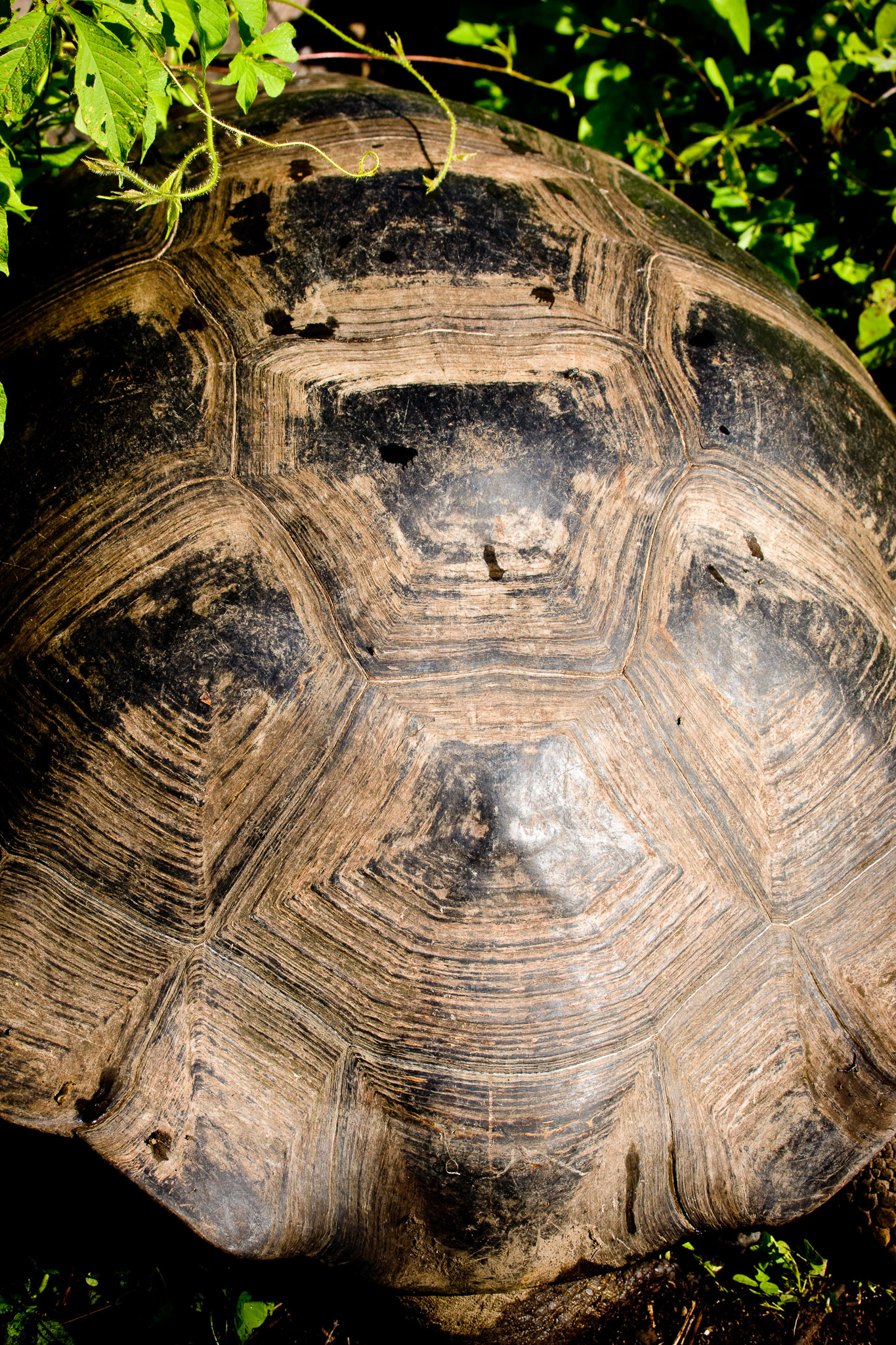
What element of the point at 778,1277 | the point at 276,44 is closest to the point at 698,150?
the point at 276,44

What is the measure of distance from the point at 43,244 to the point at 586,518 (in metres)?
1.47

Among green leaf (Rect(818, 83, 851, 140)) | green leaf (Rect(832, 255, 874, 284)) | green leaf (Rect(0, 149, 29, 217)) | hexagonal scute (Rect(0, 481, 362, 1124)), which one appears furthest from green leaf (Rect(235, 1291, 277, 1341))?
green leaf (Rect(818, 83, 851, 140))

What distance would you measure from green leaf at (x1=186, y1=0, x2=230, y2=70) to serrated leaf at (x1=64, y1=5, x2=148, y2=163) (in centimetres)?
18

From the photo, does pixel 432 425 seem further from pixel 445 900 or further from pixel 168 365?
pixel 445 900

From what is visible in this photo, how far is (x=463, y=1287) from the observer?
196 centimetres

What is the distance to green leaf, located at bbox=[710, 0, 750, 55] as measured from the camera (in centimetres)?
273

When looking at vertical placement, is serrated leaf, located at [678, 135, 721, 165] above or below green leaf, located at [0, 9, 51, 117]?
above

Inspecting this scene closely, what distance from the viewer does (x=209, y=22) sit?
2031 mm

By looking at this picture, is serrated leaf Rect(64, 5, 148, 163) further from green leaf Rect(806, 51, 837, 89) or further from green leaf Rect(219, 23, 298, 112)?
green leaf Rect(806, 51, 837, 89)

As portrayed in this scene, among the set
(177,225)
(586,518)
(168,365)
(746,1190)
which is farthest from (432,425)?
(746,1190)

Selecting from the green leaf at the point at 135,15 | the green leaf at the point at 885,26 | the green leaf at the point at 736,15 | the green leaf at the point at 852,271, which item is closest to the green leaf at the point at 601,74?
the green leaf at the point at 736,15

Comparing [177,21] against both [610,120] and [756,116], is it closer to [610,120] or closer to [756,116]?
[610,120]

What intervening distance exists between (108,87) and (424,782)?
4.84 feet

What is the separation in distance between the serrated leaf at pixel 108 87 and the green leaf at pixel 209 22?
0.60 feet
